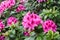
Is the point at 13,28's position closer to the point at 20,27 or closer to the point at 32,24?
the point at 20,27

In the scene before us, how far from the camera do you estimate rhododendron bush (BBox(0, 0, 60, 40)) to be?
2338mm

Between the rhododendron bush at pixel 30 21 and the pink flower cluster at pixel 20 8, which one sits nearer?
the rhododendron bush at pixel 30 21

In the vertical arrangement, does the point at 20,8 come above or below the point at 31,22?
above

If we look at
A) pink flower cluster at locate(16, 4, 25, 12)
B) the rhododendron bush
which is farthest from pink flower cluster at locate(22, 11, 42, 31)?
pink flower cluster at locate(16, 4, 25, 12)

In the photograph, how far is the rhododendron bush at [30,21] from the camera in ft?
7.67

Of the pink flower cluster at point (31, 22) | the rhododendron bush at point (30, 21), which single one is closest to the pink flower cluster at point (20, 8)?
the rhododendron bush at point (30, 21)

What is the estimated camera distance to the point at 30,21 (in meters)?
2.33

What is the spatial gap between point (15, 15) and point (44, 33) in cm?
88

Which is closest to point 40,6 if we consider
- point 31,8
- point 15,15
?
point 31,8

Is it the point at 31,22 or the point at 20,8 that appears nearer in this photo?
the point at 31,22

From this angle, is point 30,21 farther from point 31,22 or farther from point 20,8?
point 20,8

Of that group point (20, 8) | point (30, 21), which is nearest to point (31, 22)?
point (30, 21)

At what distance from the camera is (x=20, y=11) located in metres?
3.18

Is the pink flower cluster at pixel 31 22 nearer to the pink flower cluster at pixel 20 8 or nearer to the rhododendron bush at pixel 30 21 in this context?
the rhododendron bush at pixel 30 21
